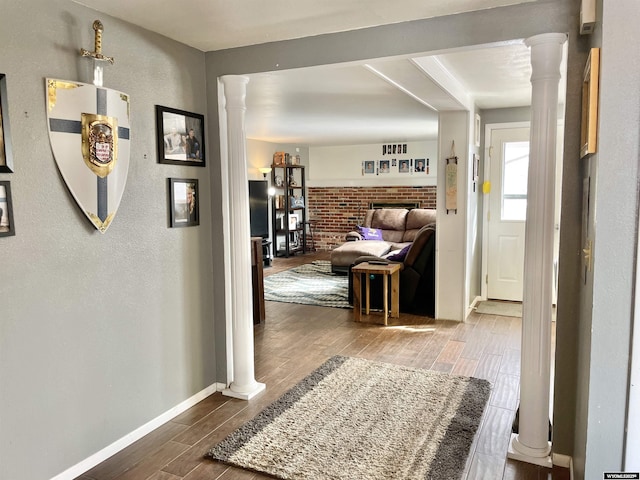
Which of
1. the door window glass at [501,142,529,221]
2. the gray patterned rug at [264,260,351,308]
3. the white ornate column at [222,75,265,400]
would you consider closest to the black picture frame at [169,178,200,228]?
the white ornate column at [222,75,265,400]

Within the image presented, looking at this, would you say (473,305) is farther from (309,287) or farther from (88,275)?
(88,275)

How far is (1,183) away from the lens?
6.21 feet

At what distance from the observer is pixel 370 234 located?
8.13m

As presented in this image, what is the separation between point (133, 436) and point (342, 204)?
24.8 feet

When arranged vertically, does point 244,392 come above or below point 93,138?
below

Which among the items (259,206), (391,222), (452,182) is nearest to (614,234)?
(452,182)

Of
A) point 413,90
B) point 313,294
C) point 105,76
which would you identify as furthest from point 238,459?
point 313,294

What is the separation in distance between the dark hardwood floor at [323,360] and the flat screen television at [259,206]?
9.54 feet

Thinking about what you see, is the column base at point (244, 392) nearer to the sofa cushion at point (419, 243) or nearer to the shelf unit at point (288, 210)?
the sofa cushion at point (419, 243)

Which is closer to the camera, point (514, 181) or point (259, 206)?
point (514, 181)

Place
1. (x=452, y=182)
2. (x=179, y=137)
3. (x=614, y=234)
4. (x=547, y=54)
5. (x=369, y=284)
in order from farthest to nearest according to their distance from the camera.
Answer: (x=369, y=284), (x=452, y=182), (x=179, y=137), (x=547, y=54), (x=614, y=234)

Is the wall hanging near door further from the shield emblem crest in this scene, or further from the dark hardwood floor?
the shield emblem crest

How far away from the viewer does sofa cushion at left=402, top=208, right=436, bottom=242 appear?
822cm

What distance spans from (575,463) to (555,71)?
5.73ft
